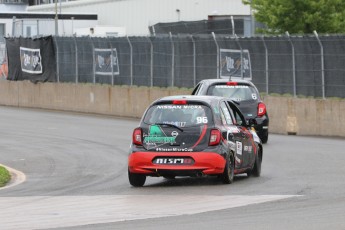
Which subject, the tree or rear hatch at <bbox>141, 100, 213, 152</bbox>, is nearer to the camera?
rear hatch at <bbox>141, 100, 213, 152</bbox>

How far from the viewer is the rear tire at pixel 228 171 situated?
1684cm

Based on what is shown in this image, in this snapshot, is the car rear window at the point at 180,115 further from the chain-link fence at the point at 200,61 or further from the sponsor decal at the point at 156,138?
the chain-link fence at the point at 200,61

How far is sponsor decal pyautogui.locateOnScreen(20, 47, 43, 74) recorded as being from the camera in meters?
44.6

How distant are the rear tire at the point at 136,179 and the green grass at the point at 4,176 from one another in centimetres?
239

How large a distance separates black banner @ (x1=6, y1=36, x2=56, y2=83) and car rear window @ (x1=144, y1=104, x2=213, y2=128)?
26.7 meters

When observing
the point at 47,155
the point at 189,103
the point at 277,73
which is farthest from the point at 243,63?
the point at 189,103

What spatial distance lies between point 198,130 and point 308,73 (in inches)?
611

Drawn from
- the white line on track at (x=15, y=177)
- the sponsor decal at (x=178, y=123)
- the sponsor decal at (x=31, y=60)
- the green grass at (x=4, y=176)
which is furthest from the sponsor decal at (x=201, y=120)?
the sponsor decal at (x=31, y=60)

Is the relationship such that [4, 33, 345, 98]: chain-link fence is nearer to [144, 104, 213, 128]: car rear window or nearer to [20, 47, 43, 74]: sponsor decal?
[20, 47, 43, 74]: sponsor decal

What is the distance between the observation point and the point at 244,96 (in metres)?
26.1

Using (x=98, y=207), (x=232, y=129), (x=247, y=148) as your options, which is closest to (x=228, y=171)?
(x=232, y=129)

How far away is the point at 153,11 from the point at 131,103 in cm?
3372

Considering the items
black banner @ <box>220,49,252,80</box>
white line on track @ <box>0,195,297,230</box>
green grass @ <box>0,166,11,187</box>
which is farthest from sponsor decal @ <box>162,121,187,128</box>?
black banner @ <box>220,49,252,80</box>

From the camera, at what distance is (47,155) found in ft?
78.6
